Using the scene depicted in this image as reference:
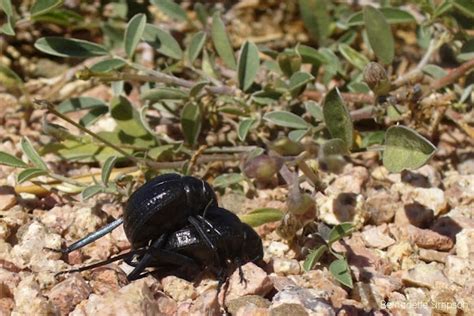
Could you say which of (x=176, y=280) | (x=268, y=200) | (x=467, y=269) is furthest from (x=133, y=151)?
(x=467, y=269)

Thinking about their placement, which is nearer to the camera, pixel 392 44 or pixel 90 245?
pixel 90 245

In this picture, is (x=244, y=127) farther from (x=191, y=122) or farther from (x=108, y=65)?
(x=108, y=65)

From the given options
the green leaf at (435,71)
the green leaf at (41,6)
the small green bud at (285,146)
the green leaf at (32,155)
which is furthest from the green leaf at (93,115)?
the green leaf at (435,71)

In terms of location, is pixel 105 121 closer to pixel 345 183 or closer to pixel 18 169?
pixel 18 169

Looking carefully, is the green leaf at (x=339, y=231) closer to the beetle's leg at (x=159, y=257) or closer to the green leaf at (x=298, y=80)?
the beetle's leg at (x=159, y=257)

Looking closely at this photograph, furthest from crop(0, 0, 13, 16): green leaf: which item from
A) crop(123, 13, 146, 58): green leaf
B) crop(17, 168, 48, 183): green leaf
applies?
crop(17, 168, 48, 183): green leaf

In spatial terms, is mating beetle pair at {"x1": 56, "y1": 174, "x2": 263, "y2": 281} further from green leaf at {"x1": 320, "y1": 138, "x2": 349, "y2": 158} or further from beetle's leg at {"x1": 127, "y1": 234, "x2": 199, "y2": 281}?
green leaf at {"x1": 320, "y1": 138, "x2": 349, "y2": 158}
